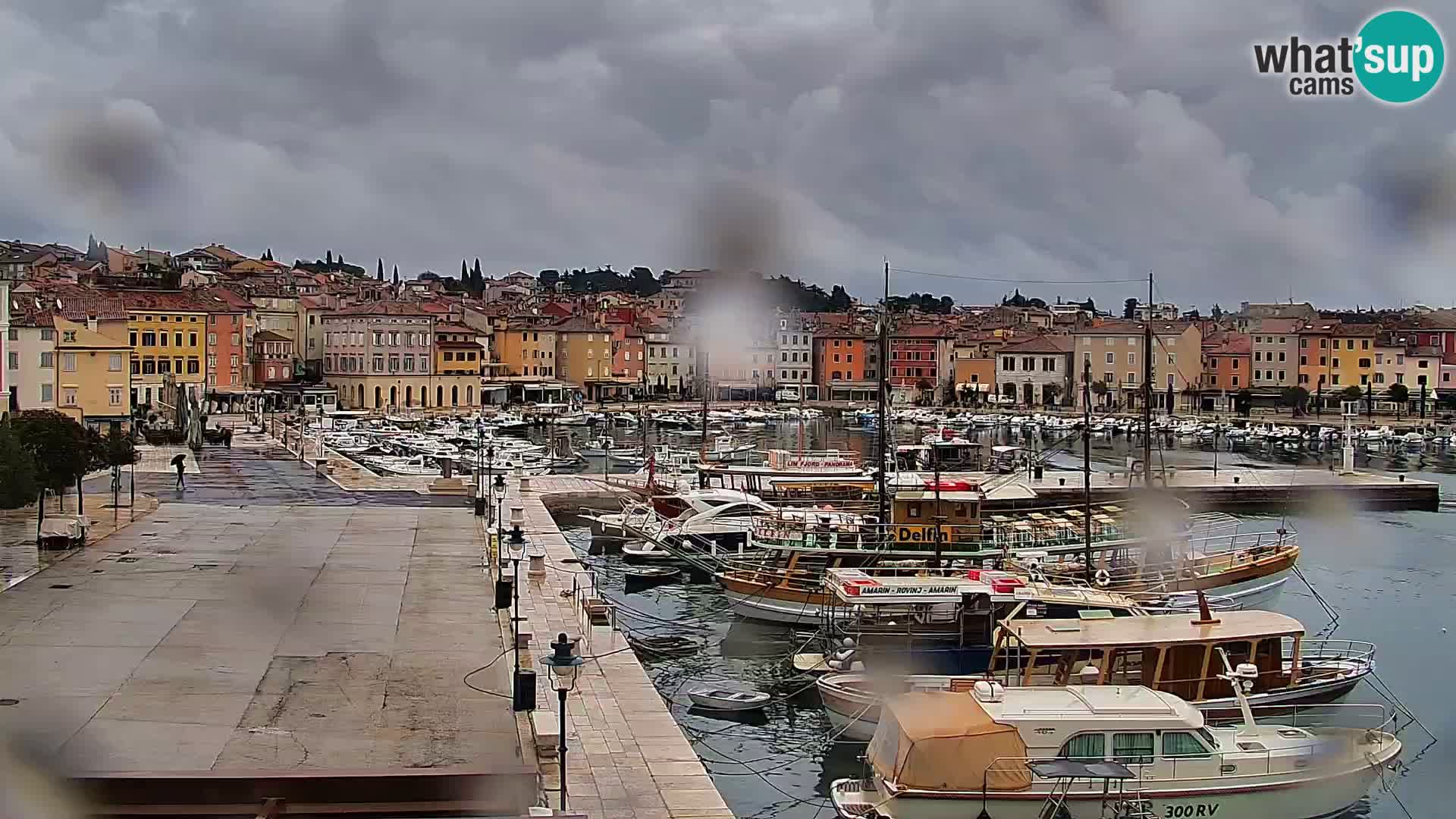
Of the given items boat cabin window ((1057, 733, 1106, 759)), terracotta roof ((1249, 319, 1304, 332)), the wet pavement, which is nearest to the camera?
boat cabin window ((1057, 733, 1106, 759))

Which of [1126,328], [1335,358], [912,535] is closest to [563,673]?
[912,535]

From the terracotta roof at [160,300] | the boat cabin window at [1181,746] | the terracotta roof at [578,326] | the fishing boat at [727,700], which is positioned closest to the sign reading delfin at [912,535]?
the fishing boat at [727,700]

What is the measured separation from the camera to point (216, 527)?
24.1 metres

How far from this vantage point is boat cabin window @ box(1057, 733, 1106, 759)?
11422mm

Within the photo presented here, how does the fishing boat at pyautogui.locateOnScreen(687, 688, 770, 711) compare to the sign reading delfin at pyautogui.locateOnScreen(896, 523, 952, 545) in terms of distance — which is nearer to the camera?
the fishing boat at pyautogui.locateOnScreen(687, 688, 770, 711)

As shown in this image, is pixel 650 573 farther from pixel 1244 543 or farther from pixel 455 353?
pixel 455 353

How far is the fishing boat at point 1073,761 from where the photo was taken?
11.0 m

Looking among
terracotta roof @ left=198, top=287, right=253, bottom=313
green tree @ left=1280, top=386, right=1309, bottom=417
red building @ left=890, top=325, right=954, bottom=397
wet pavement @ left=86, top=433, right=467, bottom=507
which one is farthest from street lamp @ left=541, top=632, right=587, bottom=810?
red building @ left=890, top=325, right=954, bottom=397

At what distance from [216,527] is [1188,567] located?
15217 millimetres

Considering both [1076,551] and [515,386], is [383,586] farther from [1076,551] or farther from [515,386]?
[515,386]

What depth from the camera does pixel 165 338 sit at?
66.3m

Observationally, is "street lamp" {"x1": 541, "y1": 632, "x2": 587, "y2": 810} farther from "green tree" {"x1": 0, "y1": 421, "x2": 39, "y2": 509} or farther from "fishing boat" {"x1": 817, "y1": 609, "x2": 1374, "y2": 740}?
"green tree" {"x1": 0, "y1": 421, "x2": 39, "y2": 509}

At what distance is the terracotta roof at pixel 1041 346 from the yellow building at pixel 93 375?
185ft

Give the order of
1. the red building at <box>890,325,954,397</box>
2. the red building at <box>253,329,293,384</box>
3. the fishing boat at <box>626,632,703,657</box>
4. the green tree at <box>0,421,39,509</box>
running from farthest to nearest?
the red building at <box>890,325,954,397</box> → the red building at <box>253,329,293,384</box> → the green tree at <box>0,421,39,509</box> → the fishing boat at <box>626,632,703,657</box>
